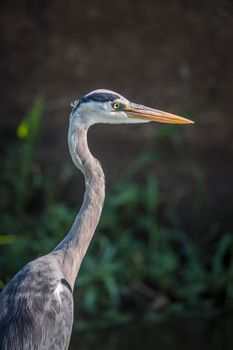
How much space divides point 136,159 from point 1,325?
3736mm

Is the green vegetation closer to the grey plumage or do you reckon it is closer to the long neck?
the long neck

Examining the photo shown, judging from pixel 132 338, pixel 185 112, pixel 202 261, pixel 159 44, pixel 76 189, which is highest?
pixel 159 44

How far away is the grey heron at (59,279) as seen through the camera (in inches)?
182

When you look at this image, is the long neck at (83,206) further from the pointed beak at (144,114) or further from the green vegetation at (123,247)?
the green vegetation at (123,247)

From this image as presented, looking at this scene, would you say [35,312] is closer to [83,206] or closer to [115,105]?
[83,206]

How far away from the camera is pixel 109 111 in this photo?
5.02 metres

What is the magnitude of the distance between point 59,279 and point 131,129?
3.83m

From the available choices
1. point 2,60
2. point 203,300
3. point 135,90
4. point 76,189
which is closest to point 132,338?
point 203,300

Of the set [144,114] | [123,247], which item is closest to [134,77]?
[123,247]

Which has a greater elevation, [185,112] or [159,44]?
[159,44]

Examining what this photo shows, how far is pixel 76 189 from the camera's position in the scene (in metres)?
8.27

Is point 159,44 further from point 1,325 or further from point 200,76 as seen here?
point 1,325

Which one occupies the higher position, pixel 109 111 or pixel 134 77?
pixel 134 77

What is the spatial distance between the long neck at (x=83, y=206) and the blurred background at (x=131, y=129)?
2647mm
